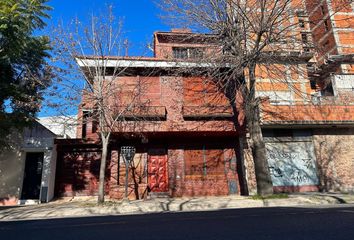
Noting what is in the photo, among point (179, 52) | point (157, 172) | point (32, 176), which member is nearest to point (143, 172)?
point (157, 172)

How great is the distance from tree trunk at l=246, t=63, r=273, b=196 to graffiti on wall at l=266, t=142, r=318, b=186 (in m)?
4.57

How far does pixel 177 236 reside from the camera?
4.23 m

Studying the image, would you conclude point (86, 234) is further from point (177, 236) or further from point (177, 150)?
point (177, 150)

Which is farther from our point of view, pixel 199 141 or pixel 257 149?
pixel 199 141

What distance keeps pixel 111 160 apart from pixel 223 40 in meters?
9.38

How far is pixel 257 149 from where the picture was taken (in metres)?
11.8

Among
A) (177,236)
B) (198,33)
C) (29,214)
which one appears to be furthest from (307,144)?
(29,214)

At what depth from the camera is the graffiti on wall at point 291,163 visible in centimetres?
1573

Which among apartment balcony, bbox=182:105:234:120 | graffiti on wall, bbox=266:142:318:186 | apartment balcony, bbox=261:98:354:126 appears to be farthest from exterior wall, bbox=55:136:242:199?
apartment balcony, bbox=261:98:354:126

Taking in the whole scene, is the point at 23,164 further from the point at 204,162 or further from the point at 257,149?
the point at 257,149

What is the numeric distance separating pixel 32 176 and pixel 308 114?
17.5m

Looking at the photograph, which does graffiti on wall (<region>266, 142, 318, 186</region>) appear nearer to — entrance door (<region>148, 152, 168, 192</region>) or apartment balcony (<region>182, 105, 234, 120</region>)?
apartment balcony (<region>182, 105, 234, 120</region>)

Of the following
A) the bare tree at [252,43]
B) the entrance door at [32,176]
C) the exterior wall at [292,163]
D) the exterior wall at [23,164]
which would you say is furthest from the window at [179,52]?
the entrance door at [32,176]

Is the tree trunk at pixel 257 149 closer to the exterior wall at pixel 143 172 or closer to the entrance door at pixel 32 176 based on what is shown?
the exterior wall at pixel 143 172
